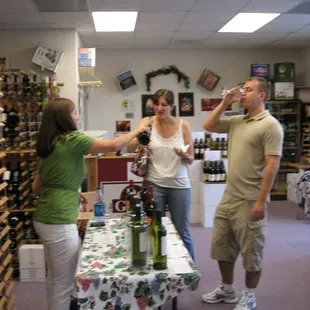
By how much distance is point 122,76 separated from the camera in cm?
716

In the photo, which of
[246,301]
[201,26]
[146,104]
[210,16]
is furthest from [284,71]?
[246,301]

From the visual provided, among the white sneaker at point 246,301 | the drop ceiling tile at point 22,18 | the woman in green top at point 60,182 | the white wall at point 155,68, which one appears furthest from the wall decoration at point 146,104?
the woman in green top at point 60,182

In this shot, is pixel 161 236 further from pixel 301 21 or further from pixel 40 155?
pixel 301 21

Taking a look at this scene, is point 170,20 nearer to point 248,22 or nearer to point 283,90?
point 248,22

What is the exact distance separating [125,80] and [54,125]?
526 cm

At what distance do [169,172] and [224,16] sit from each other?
286cm

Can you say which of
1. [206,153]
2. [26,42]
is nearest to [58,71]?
[26,42]

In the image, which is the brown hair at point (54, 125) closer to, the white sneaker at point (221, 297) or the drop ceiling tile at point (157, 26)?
the white sneaker at point (221, 297)

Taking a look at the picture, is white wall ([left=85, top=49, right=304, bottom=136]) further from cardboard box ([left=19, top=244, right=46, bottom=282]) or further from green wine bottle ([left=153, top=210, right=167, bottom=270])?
green wine bottle ([left=153, top=210, right=167, bottom=270])

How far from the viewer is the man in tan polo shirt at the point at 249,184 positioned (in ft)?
8.09

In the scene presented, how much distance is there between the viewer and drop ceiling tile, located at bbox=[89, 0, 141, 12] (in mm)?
4250

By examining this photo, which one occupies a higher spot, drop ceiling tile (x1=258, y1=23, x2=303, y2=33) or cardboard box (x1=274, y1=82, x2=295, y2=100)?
drop ceiling tile (x1=258, y1=23, x2=303, y2=33)

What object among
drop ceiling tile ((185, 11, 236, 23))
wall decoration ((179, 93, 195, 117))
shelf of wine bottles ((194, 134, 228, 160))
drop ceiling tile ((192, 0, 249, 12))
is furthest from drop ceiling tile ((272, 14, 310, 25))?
wall decoration ((179, 93, 195, 117))

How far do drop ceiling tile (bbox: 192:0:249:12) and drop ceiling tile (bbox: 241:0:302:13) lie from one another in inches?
4.4
